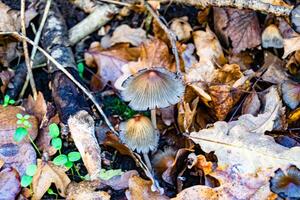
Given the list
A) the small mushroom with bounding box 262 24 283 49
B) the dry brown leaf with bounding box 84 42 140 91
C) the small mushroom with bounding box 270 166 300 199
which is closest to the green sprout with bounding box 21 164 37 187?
the dry brown leaf with bounding box 84 42 140 91

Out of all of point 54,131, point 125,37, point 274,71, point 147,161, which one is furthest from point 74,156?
point 274,71

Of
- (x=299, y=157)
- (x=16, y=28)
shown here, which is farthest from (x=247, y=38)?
(x=16, y=28)

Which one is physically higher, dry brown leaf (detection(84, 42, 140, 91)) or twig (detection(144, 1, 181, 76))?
twig (detection(144, 1, 181, 76))

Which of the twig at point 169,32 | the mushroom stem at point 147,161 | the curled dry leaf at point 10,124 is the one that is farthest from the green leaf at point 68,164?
the twig at point 169,32

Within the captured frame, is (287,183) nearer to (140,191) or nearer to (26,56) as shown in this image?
(140,191)

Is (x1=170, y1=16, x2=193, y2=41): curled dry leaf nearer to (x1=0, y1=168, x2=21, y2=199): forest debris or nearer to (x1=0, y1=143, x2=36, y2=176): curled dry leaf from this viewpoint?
(x1=0, y1=143, x2=36, y2=176): curled dry leaf

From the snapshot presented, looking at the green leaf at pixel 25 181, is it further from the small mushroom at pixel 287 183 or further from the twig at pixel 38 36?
the small mushroom at pixel 287 183
